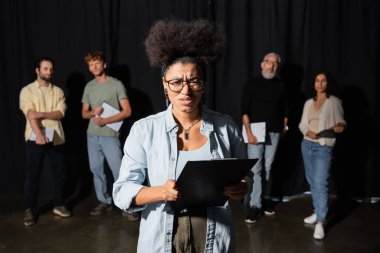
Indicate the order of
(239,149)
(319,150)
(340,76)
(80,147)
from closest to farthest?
1. (239,149)
2. (319,150)
3. (340,76)
4. (80,147)

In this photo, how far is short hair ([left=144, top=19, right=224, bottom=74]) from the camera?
4.65 feet

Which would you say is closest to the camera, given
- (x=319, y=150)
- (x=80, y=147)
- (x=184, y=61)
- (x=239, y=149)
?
(x=184, y=61)

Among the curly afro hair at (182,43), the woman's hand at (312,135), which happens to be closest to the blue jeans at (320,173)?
the woman's hand at (312,135)

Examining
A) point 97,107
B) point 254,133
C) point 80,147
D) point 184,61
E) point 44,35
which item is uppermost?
point 44,35

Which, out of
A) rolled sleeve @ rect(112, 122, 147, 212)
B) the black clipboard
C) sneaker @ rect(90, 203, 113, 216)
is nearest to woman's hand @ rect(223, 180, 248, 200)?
the black clipboard

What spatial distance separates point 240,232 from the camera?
3535 millimetres

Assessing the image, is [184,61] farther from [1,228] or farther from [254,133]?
[1,228]

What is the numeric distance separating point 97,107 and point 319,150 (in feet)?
6.84

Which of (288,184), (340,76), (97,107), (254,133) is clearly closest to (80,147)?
(97,107)

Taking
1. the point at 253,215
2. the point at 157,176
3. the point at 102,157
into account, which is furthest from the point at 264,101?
the point at 157,176

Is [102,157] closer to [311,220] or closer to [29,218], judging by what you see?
[29,218]

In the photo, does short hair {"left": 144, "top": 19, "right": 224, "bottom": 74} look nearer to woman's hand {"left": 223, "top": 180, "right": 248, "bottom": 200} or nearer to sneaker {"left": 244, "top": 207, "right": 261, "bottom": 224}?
woman's hand {"left": 223, "top": 180, "right": 248, "bottom": 200}

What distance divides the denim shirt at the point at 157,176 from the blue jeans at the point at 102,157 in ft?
8.00

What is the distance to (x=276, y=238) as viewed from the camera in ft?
11.2
